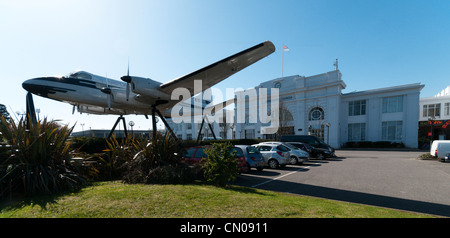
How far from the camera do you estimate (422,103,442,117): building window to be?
45.3 m

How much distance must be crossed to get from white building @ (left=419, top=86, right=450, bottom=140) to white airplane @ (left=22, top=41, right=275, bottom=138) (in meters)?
47.2

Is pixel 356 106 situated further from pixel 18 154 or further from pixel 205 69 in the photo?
pixel 18 154

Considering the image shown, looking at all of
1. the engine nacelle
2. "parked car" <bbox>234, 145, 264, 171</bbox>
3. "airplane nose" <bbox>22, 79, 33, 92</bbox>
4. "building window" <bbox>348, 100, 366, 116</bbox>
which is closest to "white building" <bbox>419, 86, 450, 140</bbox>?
"building window" <bbox>348, 100, 366, 116</bbox>

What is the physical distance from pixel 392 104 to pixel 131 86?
44166mm

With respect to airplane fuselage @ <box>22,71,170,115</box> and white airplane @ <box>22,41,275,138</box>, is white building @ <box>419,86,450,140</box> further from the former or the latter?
airplane fuselage @ <box>22,71,170,115</box>

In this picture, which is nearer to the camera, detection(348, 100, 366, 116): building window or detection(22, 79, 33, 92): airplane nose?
detection(22, 79, 33, 92): airplane nose

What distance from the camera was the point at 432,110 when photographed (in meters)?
46.3

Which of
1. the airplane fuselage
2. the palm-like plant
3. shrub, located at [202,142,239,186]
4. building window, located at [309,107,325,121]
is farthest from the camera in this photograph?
building window, located at [309,107,325,121]

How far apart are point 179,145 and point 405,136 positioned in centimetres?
4258

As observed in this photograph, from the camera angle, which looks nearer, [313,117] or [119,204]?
[119,204]

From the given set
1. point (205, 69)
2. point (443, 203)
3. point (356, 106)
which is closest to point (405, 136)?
point (356, 106)

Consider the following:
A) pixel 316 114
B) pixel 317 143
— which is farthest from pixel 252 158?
pixel 316 114

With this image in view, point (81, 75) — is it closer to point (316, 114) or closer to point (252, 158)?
point (252, 158)
